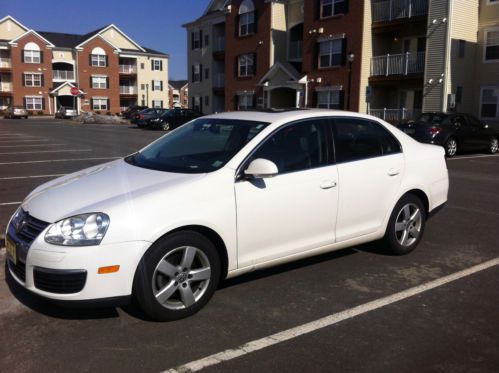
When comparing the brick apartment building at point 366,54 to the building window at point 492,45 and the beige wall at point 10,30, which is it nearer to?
the building window at point 492,45

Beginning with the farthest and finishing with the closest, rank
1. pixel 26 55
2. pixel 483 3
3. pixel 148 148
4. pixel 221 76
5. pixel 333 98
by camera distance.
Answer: pixel 26 55 < pixel 221 76 < pixel 333 98 < pixel 483 3 < pixel 148 148

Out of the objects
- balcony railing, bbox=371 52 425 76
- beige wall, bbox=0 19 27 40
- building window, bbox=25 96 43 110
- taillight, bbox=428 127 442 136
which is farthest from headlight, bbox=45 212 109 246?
beige wall, bbox=0 19 27 40

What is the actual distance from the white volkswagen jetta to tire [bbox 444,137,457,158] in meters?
12.1

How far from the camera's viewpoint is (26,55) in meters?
65.5

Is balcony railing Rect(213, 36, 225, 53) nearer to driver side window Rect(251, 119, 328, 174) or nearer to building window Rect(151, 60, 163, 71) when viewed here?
building window Rect(151, 60, 163, 71)

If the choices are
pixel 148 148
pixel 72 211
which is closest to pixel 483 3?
pixel 148 148

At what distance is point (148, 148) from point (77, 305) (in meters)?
2.10

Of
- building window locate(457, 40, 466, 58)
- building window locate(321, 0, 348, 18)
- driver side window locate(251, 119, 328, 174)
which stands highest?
building window locate(321, 0, 348, 18)

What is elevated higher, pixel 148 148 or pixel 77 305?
pixel 148 148

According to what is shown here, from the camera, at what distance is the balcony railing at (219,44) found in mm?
42469

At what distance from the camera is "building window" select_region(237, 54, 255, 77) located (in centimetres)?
3728

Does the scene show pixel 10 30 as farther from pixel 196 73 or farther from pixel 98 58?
pixel 196 73

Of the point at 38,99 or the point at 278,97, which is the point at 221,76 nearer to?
the point at 278,97

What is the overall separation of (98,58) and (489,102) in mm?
54723
